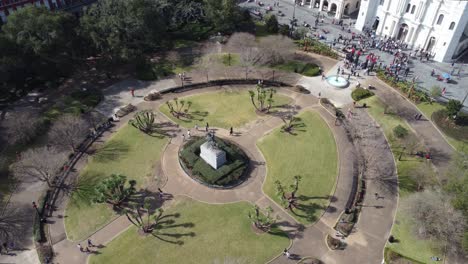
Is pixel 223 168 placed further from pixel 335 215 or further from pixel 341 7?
pixel 341 7

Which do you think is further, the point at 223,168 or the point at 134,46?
the point at 134,46

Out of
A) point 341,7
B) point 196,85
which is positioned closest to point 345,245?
point 196,85

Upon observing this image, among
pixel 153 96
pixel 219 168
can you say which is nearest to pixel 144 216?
pixel 219 168

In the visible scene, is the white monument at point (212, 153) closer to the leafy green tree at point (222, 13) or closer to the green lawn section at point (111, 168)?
→ the green lawn section at point (111, 168)

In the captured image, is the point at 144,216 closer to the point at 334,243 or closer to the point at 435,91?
the point at 334,243

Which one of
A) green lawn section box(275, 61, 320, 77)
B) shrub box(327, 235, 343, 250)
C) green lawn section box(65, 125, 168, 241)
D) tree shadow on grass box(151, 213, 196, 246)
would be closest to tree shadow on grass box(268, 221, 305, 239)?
shrub box(327, 235, 343, 250)

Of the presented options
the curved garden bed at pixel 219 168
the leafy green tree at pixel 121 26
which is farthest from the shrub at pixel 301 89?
the leafy green tree at pixel 121 26
